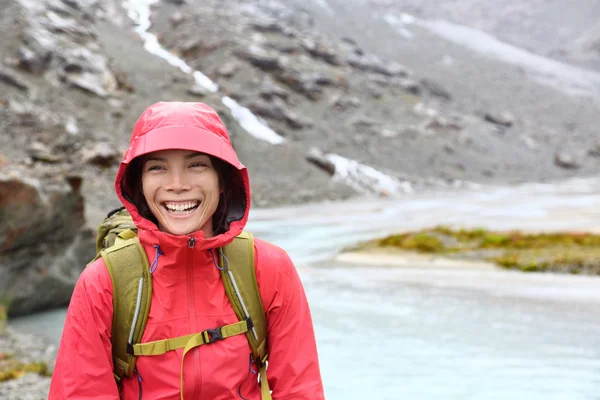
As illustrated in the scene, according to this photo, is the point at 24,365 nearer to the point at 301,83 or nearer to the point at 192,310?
the point at 192,310

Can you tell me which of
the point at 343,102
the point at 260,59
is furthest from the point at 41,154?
the point at 343,102

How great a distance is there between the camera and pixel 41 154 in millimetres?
30469

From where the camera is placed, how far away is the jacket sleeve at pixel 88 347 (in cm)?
235

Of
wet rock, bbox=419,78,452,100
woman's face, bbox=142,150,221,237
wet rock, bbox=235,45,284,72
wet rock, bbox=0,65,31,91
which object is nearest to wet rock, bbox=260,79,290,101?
wet rock, bbox=235,45,284,72

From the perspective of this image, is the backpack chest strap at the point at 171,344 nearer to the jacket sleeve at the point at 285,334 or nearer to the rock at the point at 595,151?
the jacket sleeve at the point at 285,334

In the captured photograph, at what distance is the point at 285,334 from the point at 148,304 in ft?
2.05

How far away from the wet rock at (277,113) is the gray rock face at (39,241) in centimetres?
3873

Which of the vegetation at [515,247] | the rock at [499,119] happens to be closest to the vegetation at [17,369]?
the vegetation at [515,247]

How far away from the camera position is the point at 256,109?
49.4 metres

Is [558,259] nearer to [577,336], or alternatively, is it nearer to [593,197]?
[577,336]

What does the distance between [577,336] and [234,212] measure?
8.14 m

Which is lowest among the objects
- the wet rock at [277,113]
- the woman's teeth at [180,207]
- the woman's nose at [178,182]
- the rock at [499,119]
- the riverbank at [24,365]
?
the riverbank at [24,365]

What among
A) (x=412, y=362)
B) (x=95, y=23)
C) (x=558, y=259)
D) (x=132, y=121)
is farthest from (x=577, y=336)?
(x=95, y=23)

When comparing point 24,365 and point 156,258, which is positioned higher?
point 156,258
